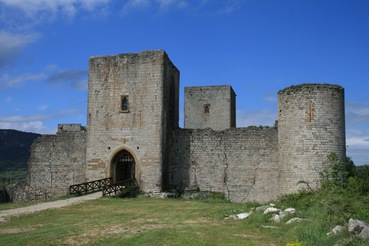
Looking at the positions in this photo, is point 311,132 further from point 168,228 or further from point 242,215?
point 168,228

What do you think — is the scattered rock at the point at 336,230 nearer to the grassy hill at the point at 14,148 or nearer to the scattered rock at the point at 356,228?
the scattered rock at the point at 356,228

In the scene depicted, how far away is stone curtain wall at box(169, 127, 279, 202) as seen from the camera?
76.8 ft

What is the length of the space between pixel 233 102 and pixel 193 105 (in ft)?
12.5

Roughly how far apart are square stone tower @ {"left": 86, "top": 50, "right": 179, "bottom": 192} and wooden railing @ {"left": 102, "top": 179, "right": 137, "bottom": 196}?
0.44 meters

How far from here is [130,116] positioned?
A: 25.1 m

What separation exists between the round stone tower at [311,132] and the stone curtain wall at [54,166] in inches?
500

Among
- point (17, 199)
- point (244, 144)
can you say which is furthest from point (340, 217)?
point (17, 199)

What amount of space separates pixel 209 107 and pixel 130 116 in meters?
12.3

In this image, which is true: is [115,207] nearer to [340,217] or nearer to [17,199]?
[340,217]

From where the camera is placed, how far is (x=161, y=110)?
2456 centimetres

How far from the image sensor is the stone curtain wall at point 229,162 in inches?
922

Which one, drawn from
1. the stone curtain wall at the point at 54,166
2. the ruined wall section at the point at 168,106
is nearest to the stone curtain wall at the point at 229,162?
the ruined wall section at the point at 168,106

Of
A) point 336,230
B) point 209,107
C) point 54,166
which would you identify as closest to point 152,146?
point 54,166

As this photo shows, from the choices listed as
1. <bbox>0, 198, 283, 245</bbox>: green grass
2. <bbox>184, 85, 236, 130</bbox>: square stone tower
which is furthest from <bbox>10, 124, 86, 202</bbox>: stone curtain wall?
<bbox>184, 85, 236, 130</bbox>: square stone tower
